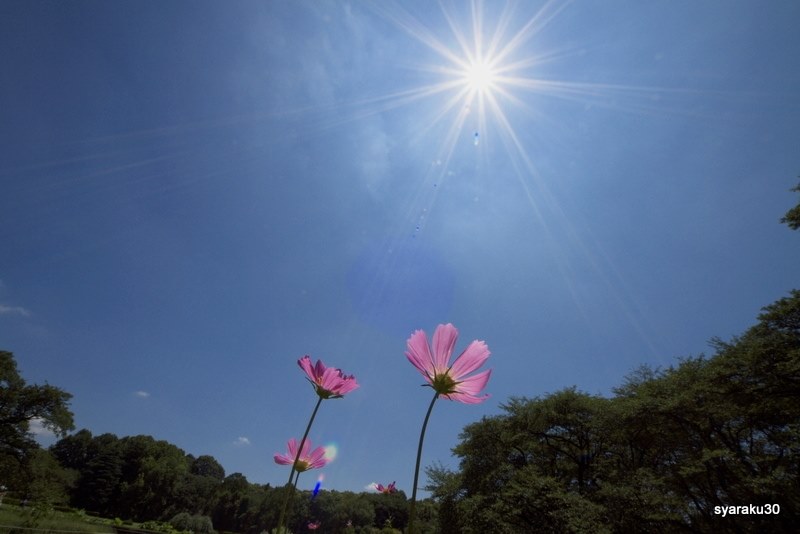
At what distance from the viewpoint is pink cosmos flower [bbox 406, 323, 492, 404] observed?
122 centimetres

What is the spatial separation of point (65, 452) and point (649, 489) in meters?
69.2

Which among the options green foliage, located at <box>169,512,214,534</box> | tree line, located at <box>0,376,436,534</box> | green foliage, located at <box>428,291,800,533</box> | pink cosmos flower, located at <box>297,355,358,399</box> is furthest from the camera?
tree line, located at <box>0,376,436,534</box>

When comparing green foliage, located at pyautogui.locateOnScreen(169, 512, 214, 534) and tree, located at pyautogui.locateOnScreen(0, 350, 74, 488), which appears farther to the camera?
green foliage, located at pyautogui.locateOnScreen(169, 512, 214, 534)

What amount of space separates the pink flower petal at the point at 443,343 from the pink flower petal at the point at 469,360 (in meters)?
0.04

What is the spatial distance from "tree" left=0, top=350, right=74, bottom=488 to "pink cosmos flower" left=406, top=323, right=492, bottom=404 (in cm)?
2707

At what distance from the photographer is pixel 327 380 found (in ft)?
4.96

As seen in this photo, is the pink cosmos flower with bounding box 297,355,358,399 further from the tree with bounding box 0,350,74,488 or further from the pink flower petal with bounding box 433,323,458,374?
the tree with bounding box 0,350,74,488

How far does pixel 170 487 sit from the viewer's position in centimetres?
4069

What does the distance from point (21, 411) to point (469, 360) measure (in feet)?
96.1

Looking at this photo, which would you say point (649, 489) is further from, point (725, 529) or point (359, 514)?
point (359, 514)

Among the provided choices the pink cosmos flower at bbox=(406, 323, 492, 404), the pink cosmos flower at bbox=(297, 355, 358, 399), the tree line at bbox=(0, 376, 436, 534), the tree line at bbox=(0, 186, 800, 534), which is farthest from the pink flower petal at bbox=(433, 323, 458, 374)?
the tree line at bbox=(0, 376, 436, 534)

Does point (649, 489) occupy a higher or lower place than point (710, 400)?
lower

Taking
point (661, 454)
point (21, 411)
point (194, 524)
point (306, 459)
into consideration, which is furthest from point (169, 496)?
point (306, 459)

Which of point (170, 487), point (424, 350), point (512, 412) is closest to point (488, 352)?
point (424, 350)
